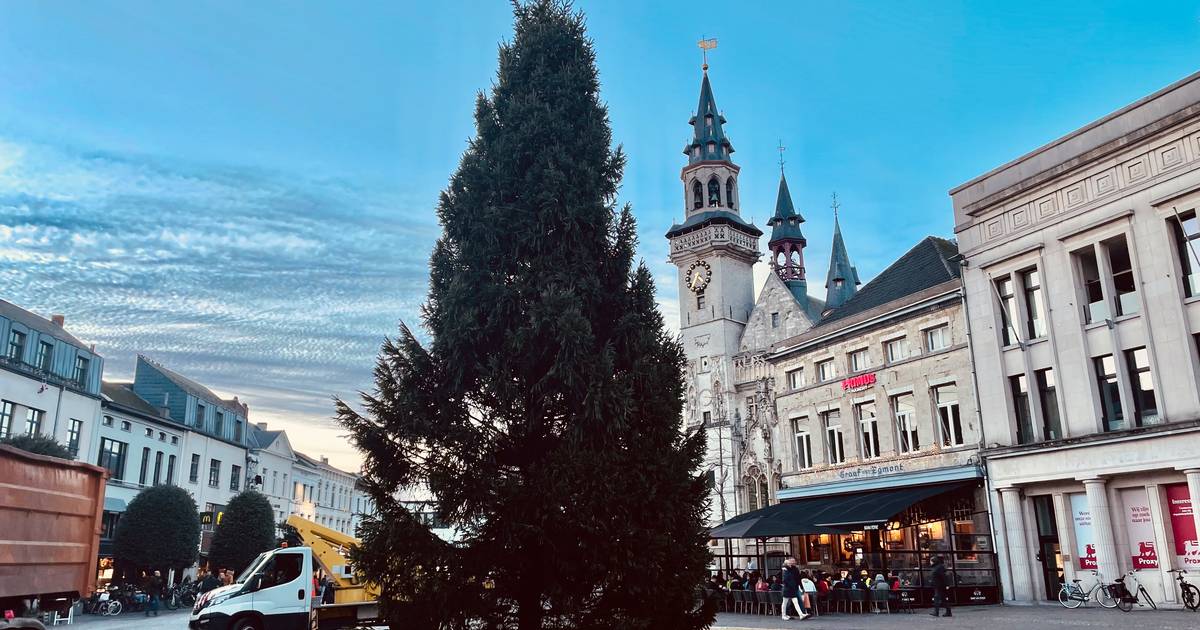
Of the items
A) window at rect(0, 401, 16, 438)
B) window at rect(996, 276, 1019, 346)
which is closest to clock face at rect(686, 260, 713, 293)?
window at rect(996, 276, 1019, 346)

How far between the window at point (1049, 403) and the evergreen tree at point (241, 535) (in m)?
36.0

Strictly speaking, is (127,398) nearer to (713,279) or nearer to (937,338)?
(713,279)

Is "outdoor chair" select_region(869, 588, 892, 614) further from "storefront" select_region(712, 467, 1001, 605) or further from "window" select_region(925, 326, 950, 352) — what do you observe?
"window" select_region(925, 326, 950, 352)

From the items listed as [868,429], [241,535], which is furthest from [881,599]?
[241,535]

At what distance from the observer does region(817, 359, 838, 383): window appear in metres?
36.0

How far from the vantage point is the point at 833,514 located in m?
28.8

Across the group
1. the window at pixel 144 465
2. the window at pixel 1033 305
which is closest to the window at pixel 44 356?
the window at pixel 144 465

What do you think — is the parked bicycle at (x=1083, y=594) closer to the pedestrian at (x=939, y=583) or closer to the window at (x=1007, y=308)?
the pedestrian at (x=939, y=583)

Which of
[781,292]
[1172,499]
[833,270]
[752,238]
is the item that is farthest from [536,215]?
[833,270]

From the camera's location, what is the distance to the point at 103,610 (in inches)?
1323

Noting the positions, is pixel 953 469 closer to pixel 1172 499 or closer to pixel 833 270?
pixel 1172 499

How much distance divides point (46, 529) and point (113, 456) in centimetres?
3981

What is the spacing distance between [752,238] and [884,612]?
39.4 metres

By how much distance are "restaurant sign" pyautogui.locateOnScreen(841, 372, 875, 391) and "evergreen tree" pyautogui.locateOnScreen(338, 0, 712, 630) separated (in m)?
24.2
